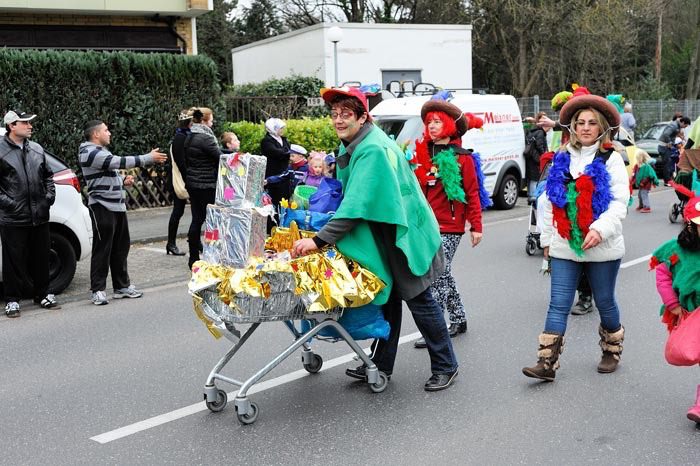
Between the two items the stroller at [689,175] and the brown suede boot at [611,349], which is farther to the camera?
the brown suede boot at [611,349]

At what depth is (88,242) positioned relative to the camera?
9195 millimetres

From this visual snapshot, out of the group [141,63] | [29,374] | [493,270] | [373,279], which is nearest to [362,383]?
[373,279]

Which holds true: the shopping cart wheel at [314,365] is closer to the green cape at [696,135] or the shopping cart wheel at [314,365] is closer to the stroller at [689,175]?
the stroller at [689,175]

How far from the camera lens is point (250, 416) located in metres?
4.93

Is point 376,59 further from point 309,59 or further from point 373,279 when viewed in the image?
point 373,279

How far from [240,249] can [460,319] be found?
2593mm

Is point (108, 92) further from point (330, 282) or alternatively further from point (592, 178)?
point (592, 178)

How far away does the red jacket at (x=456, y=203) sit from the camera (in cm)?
648

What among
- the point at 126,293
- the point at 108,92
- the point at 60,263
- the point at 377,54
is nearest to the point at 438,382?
the point at 126,293

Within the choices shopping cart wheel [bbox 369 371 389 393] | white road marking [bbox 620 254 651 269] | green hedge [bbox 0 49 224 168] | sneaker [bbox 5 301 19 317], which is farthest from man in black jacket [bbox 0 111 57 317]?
white road marking [bbox 620 254 651 269]

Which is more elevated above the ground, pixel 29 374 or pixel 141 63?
pixel 141 63

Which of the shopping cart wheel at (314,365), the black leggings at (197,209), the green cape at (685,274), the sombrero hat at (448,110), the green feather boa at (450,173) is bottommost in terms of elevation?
the shopping cart wheel at (314,365)

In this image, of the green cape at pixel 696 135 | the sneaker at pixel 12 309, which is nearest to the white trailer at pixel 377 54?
the sneaker at pixel 12 309

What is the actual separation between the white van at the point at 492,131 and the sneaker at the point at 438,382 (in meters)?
8.51
